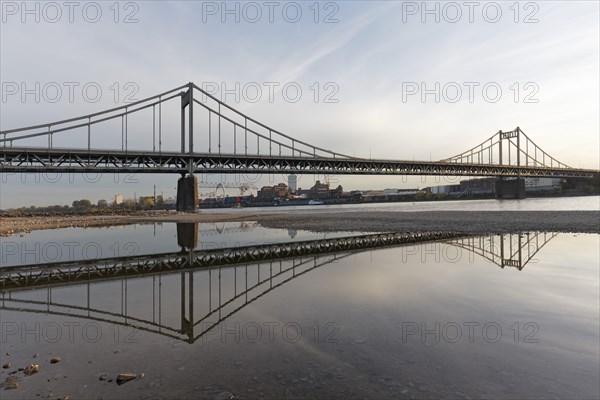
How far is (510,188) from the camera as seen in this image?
125 m

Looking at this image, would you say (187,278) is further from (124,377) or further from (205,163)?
(205,163)

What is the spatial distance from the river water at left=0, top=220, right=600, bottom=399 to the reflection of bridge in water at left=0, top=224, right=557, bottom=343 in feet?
0.23

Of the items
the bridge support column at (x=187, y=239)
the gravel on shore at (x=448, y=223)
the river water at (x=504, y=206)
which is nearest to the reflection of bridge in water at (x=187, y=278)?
the bridge support column at (x=187, y=239)

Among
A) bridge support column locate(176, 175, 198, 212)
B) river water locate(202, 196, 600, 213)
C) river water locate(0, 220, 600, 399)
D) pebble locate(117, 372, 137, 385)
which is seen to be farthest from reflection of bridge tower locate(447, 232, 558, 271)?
bridge support column locate(176, 175, 198, 212)

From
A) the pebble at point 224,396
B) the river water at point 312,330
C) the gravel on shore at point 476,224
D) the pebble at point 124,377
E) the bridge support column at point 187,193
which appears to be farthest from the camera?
the bridge support column at point 187,193

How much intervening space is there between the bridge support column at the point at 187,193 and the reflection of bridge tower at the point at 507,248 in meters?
56.5

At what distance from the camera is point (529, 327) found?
18.5 ft

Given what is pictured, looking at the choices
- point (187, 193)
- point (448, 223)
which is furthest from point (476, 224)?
point (187, 193)

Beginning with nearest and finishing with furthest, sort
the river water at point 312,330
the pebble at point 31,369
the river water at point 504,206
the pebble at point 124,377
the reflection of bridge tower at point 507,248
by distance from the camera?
the river water at point 312,330
the pebble at point 124,377
the pebble at point 31,369
the reflection of bridge tower at point 507,248
the river water at point 504,206

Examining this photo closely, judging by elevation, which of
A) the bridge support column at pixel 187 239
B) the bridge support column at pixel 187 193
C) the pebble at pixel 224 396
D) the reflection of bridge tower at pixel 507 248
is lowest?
the bridge support column at pixel 187 239

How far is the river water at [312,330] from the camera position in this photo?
4004mm

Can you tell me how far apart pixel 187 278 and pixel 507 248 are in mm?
12230

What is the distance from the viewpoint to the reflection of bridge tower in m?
11.5

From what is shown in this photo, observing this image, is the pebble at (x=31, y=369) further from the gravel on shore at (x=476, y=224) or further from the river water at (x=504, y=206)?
the river water at (x=504, y=206)
